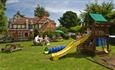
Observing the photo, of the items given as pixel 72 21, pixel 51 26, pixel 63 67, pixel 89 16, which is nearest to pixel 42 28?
pixel 51 26

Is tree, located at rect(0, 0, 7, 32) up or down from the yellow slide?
up

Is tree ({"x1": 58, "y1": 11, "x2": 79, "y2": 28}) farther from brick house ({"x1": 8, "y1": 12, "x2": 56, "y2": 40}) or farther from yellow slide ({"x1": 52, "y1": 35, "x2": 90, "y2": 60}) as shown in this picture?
yellow slide ({"x1": 52, "y1": 35, "x2": 90, "y2": 60})

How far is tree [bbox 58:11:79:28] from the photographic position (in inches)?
4473

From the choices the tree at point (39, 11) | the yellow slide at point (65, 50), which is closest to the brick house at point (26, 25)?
the tree at point (39, 11)

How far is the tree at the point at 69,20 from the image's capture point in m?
114

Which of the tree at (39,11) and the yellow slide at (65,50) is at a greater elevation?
the tree at (39,11)

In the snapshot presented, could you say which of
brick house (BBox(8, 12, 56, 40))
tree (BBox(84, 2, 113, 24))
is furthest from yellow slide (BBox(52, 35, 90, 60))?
brick house (BBox(8, 12, 56, 40))

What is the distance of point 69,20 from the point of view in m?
114

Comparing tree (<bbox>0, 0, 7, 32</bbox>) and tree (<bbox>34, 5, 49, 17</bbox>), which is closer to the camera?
tree (<bbox>0, 0, 7, 32</bbox>)

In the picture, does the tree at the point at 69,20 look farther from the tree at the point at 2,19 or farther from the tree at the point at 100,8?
the tree at the point at 2,19

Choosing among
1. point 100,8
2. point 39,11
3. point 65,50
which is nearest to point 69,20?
point 39,11

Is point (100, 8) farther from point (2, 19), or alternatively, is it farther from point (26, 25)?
point (26, 25)

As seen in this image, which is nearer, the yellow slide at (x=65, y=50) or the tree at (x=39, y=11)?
the yellow slide at (x=65, y=50)

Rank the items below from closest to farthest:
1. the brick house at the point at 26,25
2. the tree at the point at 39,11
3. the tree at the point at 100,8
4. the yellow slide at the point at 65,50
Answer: the yellow slide at the point at 65,50
the tree at the point at 100,8
the brick house at the point at 26,25
the tree at the point at 39,11
